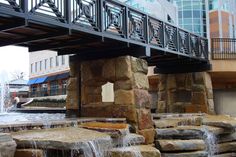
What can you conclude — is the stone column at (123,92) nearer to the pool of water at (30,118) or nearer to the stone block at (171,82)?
the pool of water at (30,118)

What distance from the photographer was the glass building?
3241cm

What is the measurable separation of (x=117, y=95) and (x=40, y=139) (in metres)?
4.24

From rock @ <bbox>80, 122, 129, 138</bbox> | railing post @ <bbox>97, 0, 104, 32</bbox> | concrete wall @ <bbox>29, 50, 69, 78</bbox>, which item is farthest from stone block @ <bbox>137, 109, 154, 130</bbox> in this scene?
concrete wall @ <bbox>29, 50, 69, 78</bbox>

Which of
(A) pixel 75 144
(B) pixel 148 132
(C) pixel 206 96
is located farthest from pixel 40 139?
(C) pixel 206 96

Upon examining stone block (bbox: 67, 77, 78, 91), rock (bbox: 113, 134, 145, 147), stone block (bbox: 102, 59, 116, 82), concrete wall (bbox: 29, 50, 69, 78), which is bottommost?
rock (bbox: 113, 134, 145, 147)

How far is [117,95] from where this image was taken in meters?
10.5

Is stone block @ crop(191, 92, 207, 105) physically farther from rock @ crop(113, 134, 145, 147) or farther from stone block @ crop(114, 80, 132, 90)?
rock @ crop(113, 134, 145, 147)

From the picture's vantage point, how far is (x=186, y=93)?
54.5 feet

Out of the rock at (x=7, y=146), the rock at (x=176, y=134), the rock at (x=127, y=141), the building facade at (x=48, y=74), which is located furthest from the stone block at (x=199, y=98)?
the building facade at (x=48, y=74)

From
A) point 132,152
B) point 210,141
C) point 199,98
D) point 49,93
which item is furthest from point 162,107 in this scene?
point 49,93

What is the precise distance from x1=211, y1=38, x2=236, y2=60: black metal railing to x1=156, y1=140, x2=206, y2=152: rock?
7004 mm

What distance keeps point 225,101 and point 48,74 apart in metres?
26.2

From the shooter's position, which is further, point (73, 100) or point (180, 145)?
point (73, 100)

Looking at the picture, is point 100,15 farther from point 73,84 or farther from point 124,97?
point 73,84
